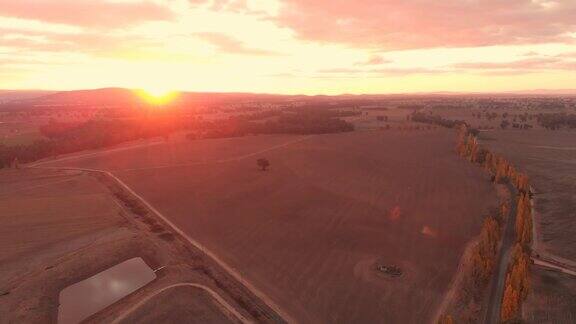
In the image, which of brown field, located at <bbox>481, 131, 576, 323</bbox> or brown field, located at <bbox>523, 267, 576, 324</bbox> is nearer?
brown field, located at <bbox>523, 267, 576, 324</bbox>

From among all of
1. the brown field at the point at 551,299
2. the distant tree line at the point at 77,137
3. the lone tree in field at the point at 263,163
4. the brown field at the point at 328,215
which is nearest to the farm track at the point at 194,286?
the brown field at the point at 328,215

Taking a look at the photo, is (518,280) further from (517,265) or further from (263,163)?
(263,163)

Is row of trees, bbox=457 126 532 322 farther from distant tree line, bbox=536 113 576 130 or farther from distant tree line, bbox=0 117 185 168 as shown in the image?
distant tree line, bbox=536 113 576 130

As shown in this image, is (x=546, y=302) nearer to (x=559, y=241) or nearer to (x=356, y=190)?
(x=559, y=241)

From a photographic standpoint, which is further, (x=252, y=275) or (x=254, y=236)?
(x=254, y=236)

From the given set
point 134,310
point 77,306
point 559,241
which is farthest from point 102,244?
point 559,241

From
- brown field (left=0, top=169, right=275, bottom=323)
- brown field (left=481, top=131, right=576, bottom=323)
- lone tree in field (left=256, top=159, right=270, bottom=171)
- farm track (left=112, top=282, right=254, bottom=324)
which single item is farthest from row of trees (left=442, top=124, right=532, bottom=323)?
lone tree in field (left=256, top=159, right=270, bottom=171)

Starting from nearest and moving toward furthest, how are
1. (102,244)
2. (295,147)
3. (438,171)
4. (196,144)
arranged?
(102,244), (438,171), (295,147), (196,144)

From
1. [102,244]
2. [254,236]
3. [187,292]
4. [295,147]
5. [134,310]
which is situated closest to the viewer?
[134,310]

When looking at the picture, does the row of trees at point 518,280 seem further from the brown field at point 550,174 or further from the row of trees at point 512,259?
the brown field at point 550,174
